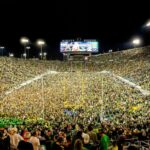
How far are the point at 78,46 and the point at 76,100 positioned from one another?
77.2 ft

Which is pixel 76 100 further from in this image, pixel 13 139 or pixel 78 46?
pixel 13 139

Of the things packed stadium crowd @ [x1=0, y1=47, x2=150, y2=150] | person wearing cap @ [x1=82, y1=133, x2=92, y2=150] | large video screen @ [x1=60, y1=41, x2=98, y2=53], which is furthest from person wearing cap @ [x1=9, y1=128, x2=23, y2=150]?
large video screen @ [x1=60, y1=41, x2=98, y2=53]

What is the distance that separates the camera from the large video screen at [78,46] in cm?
6562

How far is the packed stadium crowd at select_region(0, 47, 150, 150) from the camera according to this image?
14.5 meters

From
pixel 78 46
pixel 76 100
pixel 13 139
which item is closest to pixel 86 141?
pixel 13 139

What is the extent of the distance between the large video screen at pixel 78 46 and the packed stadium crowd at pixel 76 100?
4.30m

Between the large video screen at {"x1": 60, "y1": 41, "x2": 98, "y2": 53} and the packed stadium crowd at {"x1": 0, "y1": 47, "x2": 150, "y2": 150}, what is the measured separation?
14.1 ft

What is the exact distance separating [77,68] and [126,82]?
26057mm

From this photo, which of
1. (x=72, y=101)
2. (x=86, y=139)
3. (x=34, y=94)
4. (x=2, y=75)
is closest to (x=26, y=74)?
(x=2, y=75)

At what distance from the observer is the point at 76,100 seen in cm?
4306

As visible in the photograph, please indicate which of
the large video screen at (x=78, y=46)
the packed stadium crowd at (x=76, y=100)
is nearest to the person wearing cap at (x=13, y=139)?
the packed stadium crowd at (x=76, y=100)

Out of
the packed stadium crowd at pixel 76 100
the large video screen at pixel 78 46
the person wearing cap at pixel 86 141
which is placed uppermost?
the large video screen at pixel 78 46

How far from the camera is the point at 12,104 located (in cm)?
4019

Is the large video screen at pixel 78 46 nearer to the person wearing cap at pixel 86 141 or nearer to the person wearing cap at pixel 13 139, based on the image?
the person wearing cap at pixel 86 141
